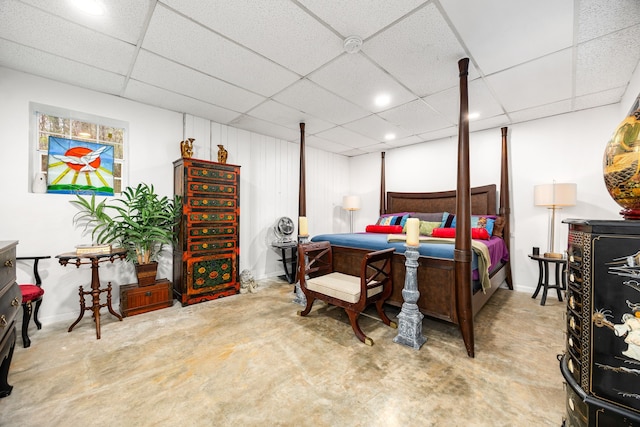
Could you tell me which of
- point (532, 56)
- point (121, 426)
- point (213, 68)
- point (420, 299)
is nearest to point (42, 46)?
point (213, 68)

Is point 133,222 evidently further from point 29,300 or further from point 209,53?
point 209,53

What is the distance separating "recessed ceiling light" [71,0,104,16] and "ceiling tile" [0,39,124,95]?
3.14 ft

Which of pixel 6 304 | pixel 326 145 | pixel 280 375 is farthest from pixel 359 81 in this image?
pixel 6 304

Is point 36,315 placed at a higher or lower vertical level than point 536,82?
lower

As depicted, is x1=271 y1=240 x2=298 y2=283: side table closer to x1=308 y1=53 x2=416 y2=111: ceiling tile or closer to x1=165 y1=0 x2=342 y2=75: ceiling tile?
x1=308 y1=53 x2=416 y2=111: ceiling tile

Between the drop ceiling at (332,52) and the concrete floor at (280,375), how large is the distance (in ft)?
8.90

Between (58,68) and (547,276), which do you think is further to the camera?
(547,276)

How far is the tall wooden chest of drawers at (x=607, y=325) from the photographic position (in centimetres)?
97

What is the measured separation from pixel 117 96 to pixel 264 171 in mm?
2329

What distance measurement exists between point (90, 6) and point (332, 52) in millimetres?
1859

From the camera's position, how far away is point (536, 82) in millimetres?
2762

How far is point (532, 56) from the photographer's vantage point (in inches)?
90.7

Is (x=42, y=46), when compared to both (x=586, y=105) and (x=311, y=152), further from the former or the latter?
(x=586, y=105)

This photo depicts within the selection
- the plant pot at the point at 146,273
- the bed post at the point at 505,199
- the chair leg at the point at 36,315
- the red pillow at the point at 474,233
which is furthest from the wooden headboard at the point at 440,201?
the chair leg at the point at 36,315
